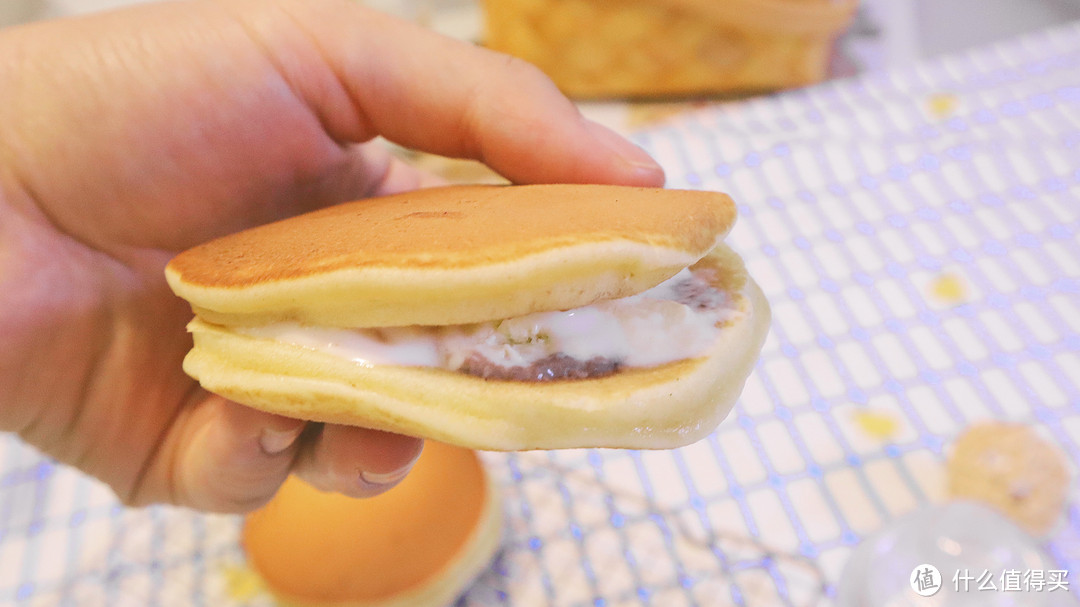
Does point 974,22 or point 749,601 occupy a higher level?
point 974,22

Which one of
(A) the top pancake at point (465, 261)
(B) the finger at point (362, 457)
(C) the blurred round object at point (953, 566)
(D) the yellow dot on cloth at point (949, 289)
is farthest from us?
(D) the yellow dot on cloth at point (949, 289)

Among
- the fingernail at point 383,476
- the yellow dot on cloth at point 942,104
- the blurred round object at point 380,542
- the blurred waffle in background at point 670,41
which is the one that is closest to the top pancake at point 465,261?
the fingernail at point 383,476

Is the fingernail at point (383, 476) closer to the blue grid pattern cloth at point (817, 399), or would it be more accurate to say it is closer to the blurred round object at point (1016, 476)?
the blue grid pattern cloth at point (817, 399)

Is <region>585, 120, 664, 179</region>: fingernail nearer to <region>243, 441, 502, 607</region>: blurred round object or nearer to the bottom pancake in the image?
the bottom pancake

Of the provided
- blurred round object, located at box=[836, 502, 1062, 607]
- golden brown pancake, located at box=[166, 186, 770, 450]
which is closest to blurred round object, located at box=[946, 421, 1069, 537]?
blurred round object, located at box=[836, 502, 1062, 607]

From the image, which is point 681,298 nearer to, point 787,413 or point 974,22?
point 787,413

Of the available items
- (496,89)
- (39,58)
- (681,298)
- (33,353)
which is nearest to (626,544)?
(681,298)
